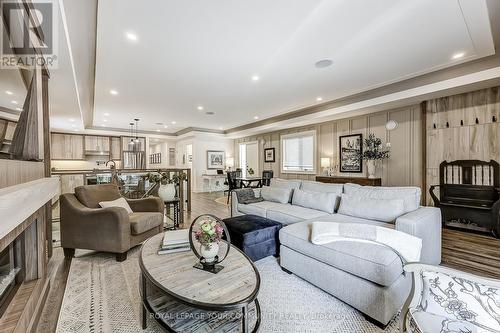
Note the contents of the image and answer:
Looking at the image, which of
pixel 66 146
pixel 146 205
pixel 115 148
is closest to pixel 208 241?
pixel 146 205

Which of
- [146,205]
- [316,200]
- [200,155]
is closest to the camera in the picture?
[316,200]

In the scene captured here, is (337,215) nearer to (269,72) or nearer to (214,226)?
(214,226)

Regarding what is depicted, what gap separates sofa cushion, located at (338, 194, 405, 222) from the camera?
8.11ft

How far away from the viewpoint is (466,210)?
3.72 m

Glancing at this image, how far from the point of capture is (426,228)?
2158mm

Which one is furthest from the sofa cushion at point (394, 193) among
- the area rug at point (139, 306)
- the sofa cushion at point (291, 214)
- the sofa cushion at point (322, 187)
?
the area rug at point (139, 306)

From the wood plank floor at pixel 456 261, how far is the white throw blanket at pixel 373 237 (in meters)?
1.32

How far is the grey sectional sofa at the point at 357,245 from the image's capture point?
162 centimetres

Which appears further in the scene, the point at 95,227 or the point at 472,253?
the point at 472,253

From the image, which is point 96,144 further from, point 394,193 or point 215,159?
point 394,193

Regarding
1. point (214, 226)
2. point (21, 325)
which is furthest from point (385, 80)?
point (21, 325)

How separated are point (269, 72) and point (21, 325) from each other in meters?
3.88

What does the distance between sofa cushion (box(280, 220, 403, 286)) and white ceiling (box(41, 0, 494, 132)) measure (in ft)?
7.45

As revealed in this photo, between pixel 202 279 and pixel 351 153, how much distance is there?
5.41 m
